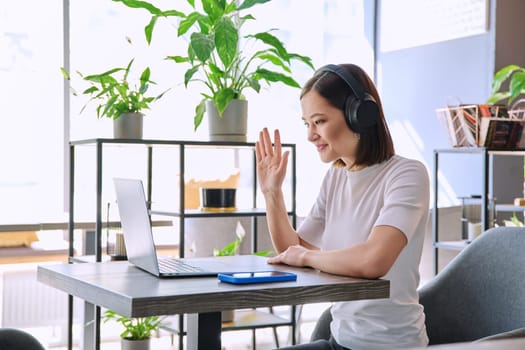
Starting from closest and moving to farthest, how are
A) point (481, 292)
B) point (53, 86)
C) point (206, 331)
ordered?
point (206, 331)
point (481, 292)
point (53, 86)

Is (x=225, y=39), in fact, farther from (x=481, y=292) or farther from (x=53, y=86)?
(x=53, y=86)

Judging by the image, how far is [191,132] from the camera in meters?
5.71

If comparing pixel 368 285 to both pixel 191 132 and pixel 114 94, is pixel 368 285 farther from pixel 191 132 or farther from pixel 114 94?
pixel 191 132

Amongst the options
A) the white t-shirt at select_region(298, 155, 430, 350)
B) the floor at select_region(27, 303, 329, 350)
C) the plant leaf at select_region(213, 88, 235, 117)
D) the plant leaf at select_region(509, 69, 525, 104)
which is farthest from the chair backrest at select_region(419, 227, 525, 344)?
the floor at select_region(27, 303, 329, 350)

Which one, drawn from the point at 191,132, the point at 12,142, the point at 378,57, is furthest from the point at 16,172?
the point at 378,57

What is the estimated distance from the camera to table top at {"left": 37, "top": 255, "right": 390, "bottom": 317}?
1320mm

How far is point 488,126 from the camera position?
3.36 m

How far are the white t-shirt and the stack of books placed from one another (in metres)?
1.65

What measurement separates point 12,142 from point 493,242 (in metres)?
4.00

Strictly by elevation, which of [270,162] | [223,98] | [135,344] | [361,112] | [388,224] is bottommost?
[135,344]

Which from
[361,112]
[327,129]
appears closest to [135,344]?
[327,129]

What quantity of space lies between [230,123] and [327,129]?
1.22 m

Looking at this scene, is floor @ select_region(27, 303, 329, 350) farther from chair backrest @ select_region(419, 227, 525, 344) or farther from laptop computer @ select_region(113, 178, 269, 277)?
laptop computer @ select_region(113, 178, 269, 277)

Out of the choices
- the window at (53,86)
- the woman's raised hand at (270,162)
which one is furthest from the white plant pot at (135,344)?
the window at (53,86)
